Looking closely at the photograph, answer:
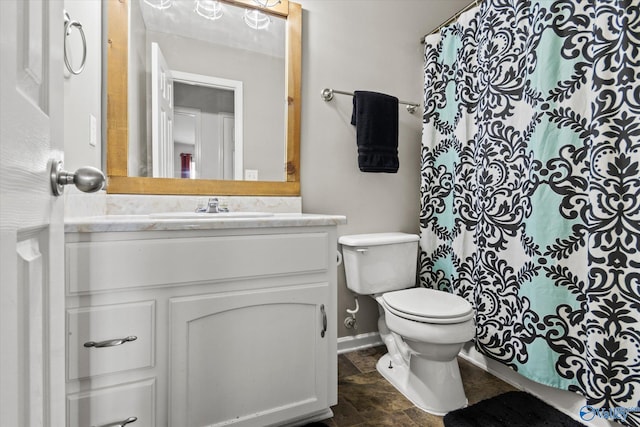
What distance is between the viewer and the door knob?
521 millimetres

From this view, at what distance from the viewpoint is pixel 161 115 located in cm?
148

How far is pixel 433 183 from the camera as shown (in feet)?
6.26

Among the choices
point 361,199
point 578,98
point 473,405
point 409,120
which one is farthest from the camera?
point 409,120

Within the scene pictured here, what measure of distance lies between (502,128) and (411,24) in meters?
0.97

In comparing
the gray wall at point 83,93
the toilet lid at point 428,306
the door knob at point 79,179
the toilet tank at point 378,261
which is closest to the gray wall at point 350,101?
the toilet tank at point 378,261

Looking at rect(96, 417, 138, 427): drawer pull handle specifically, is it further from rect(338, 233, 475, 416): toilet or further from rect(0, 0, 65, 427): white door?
rect(338, 233, 475, 416): toilet

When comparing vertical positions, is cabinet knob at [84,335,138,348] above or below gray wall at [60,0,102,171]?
below

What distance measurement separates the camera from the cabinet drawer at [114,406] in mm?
862

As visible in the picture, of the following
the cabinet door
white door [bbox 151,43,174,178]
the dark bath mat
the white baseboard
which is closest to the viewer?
the cabinet door

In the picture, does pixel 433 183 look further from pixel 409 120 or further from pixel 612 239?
pixel 612 239

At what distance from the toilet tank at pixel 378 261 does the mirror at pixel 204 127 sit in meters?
0.46

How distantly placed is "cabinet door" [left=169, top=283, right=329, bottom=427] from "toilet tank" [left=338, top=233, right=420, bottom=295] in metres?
0.50

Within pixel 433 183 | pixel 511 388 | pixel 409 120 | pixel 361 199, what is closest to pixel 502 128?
pixel 433 183
